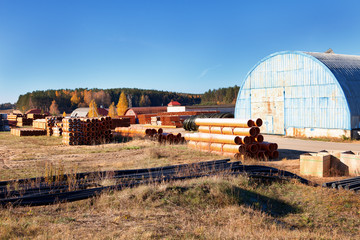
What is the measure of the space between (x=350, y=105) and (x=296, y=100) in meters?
4.21

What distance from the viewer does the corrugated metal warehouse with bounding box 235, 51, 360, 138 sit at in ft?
77.8

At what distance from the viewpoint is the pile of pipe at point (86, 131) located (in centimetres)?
2406

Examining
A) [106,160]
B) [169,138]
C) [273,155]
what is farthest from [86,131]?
[273,155]

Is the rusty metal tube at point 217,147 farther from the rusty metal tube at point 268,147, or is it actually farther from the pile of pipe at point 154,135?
the pile of pipe at point 154,135

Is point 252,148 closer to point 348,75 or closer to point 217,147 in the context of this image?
point 217,147

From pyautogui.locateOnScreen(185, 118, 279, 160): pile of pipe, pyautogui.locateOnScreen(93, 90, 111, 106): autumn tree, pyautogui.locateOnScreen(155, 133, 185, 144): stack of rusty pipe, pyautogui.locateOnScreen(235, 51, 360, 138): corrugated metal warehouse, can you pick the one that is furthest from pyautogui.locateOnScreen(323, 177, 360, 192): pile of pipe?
pyautogui.locateOnScreen(93, 90, 111, 106): autumn tree

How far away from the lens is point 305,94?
2570cm

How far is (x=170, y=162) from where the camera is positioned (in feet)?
49.2

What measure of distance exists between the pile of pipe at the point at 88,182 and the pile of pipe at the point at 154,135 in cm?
996

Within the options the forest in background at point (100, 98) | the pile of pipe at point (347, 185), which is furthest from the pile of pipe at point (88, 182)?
the forest in background at point (100, 98)

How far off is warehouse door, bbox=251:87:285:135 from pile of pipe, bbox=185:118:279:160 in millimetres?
11693

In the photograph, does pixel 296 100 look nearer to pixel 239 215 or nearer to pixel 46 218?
pixel 239 215

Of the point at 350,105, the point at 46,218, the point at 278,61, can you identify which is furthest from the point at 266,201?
the point at 278,61

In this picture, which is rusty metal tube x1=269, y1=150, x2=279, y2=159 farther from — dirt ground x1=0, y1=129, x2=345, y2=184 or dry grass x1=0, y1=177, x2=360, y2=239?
dry grass x1=0, y1=177, x2=360, y2=239
